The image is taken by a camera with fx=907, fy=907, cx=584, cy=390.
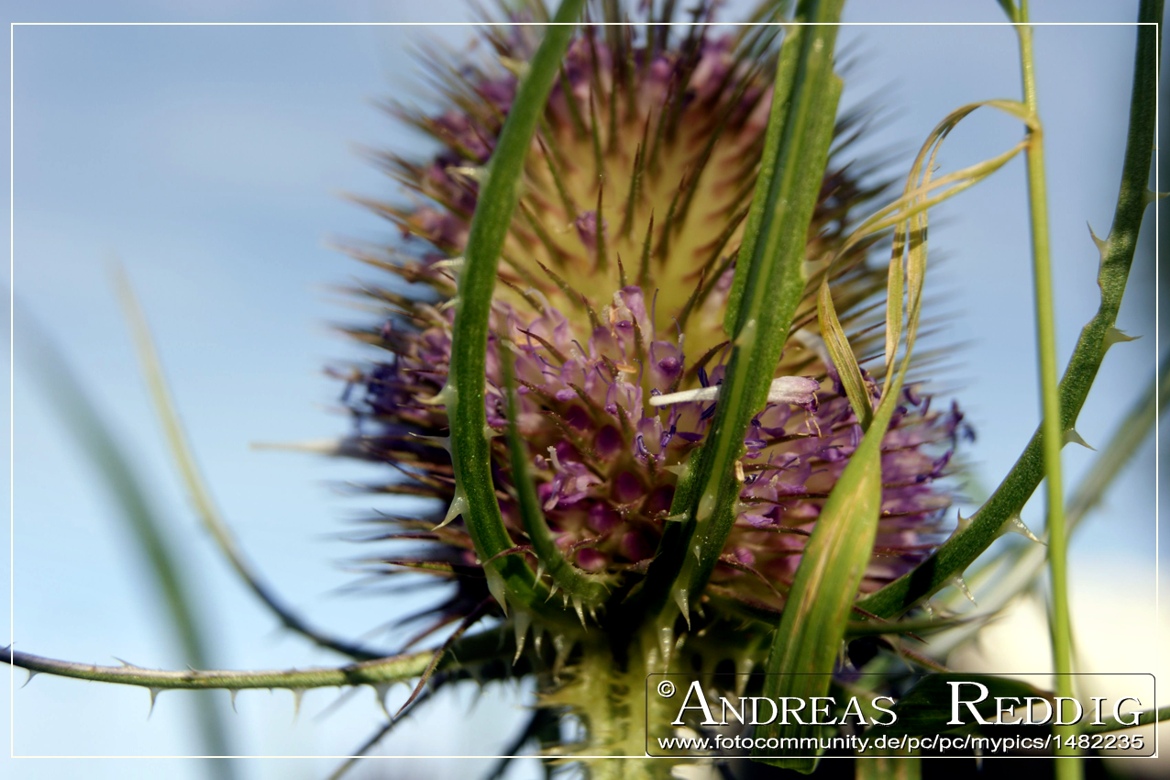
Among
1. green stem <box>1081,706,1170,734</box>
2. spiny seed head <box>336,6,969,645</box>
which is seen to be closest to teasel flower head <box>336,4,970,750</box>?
spiny seed head <box>336,6,969,645</box>

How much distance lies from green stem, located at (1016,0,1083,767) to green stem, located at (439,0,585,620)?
0.79ft

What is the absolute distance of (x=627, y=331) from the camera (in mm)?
739

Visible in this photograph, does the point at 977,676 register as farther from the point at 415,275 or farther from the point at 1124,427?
the point at 415,275

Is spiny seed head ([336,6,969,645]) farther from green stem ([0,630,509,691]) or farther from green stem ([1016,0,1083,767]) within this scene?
green stem ([1016,0,1083,767])

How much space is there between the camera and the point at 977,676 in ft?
1.79

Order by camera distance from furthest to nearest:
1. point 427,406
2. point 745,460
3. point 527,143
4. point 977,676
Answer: point 427,406, point 745,460, point 977,676, point 527,143

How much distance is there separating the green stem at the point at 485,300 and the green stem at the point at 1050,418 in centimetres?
24

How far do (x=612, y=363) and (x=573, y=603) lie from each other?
0.66 ft

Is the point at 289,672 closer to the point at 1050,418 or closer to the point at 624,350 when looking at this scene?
the point at 624,350

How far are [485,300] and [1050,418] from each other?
0.28 meters

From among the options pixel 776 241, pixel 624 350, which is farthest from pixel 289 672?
pixel 776 241

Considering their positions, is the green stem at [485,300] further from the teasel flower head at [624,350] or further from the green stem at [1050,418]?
the green stem at [1050,418]

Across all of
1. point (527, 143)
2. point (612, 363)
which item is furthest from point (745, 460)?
point (527, 143)

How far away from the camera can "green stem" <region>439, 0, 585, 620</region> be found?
15.1 inches
